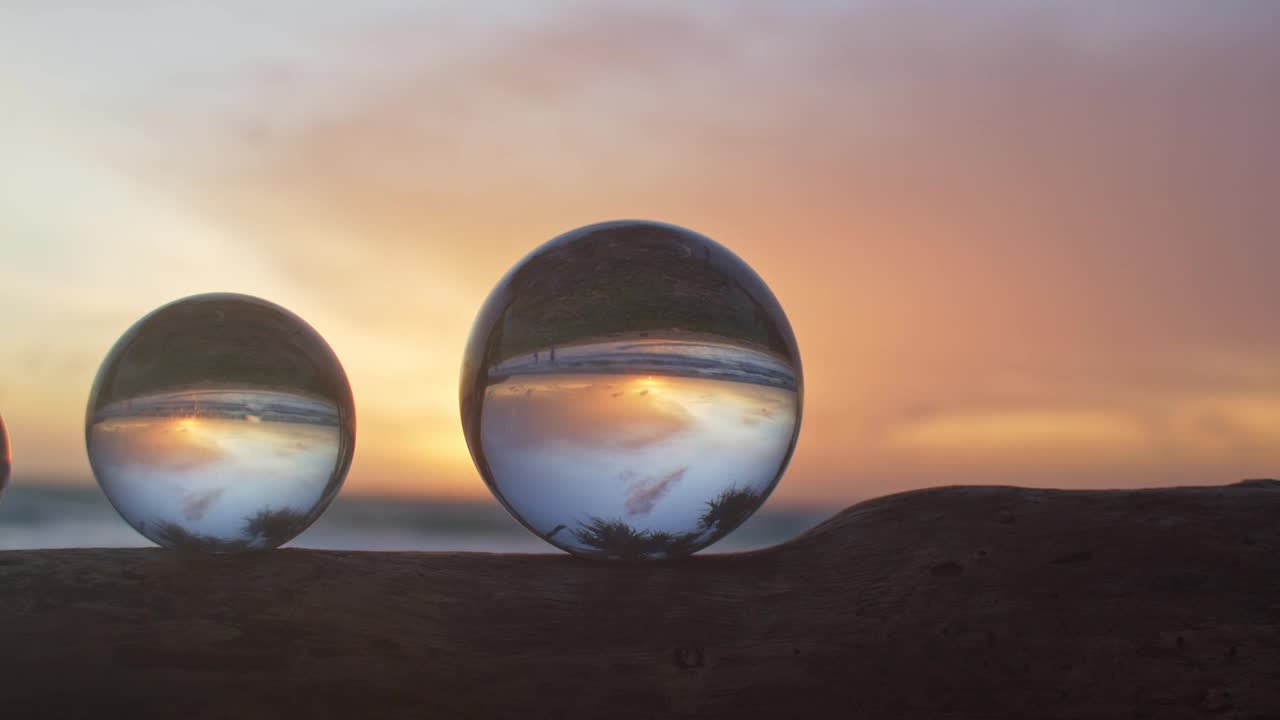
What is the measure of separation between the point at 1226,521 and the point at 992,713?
169cm

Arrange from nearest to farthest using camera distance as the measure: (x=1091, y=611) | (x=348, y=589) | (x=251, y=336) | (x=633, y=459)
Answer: (x=1091, y=611) < (x=348, y=589) < (x=633, y=459) < (x=251, y=336)

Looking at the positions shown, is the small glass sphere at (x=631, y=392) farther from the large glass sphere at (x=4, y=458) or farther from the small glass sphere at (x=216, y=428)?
the large glass sphere at (x=4, y=458)

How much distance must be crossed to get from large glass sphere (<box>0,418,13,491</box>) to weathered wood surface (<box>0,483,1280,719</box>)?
1658mm

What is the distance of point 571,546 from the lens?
4383mm

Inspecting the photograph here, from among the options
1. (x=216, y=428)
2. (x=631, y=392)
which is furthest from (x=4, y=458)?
(x=631, y=392)

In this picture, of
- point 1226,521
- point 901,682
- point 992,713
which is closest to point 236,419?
point 901,682

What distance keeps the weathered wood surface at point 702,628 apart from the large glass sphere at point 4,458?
5.44ft

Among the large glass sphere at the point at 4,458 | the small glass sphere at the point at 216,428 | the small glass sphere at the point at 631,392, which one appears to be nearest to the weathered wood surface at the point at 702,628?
the small glass sphere at the point at 631,392

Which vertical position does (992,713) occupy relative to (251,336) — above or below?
below

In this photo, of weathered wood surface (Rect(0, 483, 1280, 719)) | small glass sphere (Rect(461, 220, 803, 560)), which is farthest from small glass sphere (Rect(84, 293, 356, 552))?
small glass sphere (Rect(461, 220, 803, 560))

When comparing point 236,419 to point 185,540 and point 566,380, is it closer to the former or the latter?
point 185,540

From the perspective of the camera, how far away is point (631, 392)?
3859 mm

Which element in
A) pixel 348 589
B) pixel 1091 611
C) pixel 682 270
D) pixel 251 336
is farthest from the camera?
pixel 251 336

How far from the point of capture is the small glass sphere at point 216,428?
4266 millimetres
